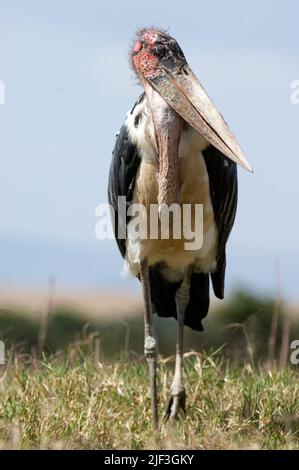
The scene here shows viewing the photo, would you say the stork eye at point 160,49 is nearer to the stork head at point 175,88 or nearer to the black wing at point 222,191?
the stork head at point 175,88

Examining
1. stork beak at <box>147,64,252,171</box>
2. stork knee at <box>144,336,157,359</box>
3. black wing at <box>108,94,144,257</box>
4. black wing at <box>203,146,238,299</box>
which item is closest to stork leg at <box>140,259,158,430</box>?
stork knee at <box>144,336,157,359</box>

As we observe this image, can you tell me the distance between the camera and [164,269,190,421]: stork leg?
697cm

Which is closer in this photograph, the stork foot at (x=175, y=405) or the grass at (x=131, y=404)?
the grass at (x=131, y=404)

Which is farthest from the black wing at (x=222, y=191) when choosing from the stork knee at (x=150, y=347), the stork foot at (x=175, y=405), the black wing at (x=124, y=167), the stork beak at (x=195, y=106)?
the stork foot at (x=175, y=405)

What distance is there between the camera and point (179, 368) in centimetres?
722

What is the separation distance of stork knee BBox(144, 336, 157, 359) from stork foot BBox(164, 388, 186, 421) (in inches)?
11.2

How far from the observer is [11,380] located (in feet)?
23.3

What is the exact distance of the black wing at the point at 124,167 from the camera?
6980mm

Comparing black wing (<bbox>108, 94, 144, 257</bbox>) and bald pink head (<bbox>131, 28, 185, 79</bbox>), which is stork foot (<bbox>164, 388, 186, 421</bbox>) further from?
bald pink head (<bbox>131, 28, 185, 79</bbox>)

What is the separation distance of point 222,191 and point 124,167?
57 cm
